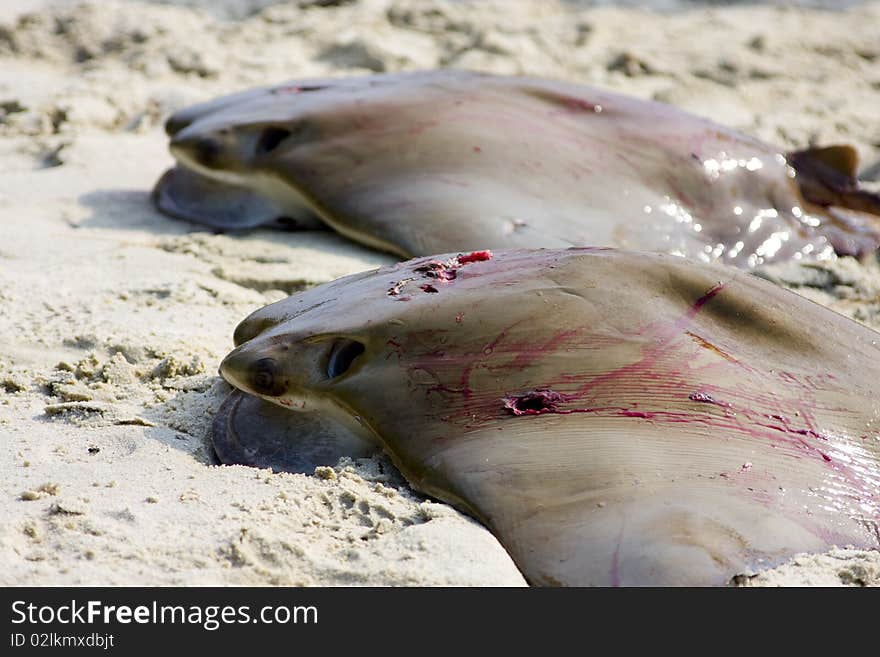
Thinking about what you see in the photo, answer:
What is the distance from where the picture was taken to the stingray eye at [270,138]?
4.30 meters

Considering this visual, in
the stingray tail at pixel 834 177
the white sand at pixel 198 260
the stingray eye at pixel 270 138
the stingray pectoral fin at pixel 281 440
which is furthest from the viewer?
the stingray tail at pixel 834 177

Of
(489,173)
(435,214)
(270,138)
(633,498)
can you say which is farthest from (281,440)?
→ (270,138)

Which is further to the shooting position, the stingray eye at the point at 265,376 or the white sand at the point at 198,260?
the stingray eye at the point at 265,376

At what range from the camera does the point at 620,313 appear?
2.64 metres

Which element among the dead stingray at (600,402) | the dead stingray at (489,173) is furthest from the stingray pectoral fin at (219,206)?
the dead stingray at (600,402)

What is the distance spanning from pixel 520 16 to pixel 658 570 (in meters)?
5.34

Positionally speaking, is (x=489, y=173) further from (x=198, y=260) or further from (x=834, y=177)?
(x=834, y=177)

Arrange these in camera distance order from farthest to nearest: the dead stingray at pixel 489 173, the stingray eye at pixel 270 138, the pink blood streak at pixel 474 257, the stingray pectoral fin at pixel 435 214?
the stingray eye at pixel 270 138
the dead stingray at pixel 489 173
the stingray pectoral fin at pixel 435 214
the pink blood streak at pixel 474 257

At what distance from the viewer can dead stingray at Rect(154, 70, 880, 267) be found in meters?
4.03

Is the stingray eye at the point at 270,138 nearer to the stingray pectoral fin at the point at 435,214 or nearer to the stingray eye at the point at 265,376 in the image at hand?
the stingray pectoral fin at the point at 435,214

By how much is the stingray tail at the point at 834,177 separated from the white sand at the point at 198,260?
0.57m

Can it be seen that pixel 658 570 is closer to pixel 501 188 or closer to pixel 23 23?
pixel 501 188

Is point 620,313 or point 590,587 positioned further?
point 620,313
